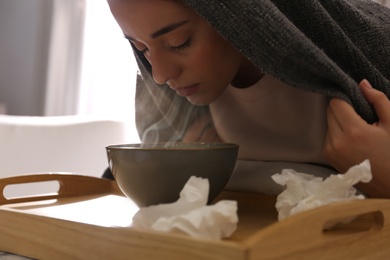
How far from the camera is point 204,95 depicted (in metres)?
0.84

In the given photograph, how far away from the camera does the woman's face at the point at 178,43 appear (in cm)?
74

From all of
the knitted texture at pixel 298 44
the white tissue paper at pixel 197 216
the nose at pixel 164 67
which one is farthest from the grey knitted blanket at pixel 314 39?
the white tissue paper at pixel 197 216

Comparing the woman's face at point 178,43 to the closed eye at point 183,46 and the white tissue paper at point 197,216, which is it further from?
the white tissue paper at point 197,216

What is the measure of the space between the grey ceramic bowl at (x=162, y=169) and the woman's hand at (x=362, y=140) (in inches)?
5.5

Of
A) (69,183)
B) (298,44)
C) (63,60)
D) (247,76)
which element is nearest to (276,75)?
(298,44)

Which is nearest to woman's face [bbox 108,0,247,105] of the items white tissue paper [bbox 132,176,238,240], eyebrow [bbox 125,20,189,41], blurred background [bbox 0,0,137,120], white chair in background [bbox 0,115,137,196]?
eyebrow [bbox 125,20,189,41]

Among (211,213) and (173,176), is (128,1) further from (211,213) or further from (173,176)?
(211,213)

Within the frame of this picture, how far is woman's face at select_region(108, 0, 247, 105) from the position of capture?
740 mm

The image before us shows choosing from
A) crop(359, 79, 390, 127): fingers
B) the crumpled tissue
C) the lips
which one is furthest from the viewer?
the lips

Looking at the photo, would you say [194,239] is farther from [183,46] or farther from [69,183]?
[69,183]

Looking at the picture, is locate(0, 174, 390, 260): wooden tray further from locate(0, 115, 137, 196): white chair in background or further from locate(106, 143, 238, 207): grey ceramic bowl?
locate(0, 115, 137, 196): white chair in background

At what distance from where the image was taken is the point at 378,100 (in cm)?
71

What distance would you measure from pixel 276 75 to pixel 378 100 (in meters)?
0.14

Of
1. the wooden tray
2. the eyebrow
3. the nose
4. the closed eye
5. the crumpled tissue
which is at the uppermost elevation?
the eyebrow
